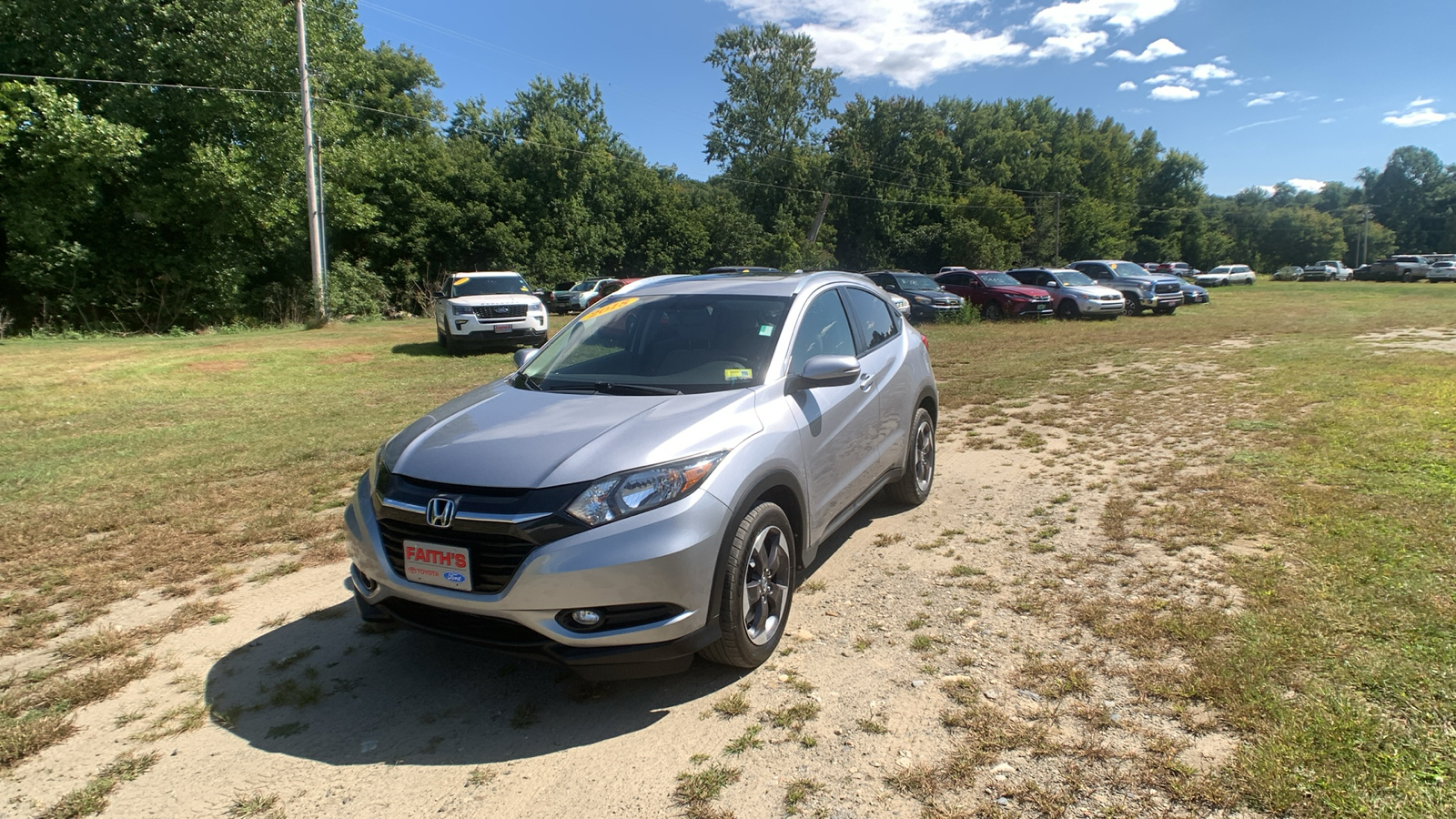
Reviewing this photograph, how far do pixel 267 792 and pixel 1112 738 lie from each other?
9.61 feet

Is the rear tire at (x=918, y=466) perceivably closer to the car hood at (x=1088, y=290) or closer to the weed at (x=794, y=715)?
the weed at (x=794, y=715)

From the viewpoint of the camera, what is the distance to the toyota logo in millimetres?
2977

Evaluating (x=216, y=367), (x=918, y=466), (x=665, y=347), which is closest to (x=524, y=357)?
(x=665, y=347)

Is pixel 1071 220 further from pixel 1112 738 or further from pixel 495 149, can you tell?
pixel 1112 738

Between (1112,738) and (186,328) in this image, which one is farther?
(186,328)

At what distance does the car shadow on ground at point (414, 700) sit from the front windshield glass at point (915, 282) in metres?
21.6

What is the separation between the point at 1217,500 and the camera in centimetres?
548

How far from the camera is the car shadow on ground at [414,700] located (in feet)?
9.78

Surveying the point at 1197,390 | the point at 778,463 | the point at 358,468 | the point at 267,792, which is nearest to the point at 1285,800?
the point at 778,463

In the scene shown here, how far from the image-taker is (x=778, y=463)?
350 cm

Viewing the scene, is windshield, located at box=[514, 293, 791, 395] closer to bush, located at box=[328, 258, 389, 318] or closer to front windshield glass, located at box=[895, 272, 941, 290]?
front windshield glass, located at box=[895, 272, 941, 290]

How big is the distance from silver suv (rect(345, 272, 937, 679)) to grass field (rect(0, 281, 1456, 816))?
1.63 meters

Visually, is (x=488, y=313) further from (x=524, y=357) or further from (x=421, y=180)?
(x=421, y=180)

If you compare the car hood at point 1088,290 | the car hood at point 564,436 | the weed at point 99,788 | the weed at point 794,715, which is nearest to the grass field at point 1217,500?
the weed at point 99,788
